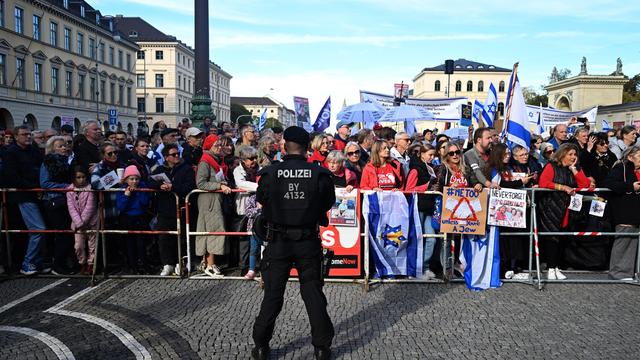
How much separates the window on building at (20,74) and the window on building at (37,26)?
143 inches

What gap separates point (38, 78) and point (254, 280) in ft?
162

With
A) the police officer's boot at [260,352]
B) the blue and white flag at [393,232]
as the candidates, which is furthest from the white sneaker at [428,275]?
the police officer's boot at [260,352]

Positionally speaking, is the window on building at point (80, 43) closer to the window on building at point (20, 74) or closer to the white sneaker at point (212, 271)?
the window on building at point (20, 74)

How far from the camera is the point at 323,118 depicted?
1362cm

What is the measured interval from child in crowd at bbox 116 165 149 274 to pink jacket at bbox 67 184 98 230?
0.36m

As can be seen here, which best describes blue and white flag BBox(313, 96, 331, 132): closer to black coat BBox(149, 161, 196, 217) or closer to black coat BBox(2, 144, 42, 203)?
black coat BBox(149, 161, 196, 217)

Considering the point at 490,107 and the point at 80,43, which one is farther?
the point at 80,43

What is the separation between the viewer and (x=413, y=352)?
15.5 feet

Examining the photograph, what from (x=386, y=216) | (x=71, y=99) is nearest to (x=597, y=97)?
(x=71, y=99)

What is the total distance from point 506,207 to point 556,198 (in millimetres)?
895

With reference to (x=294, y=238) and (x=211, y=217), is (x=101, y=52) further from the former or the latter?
(x=294, y=238)

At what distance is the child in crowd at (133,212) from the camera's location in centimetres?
722

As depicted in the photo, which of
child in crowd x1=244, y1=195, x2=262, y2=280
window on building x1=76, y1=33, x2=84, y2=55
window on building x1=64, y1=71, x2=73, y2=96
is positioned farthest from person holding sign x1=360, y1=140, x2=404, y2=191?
window on building x1=76, y1=33, x2=84, y2=55

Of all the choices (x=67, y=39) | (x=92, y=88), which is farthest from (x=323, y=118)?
(x=92, y=88)
